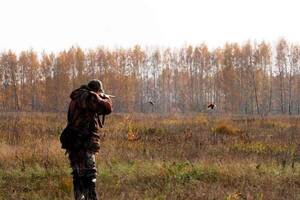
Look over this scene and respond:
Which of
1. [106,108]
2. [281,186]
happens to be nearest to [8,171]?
[106,108]

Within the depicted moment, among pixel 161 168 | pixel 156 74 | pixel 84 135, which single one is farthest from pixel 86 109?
pixel 156 74

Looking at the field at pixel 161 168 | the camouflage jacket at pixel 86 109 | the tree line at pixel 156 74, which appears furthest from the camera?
the tree line at pixel 156 74

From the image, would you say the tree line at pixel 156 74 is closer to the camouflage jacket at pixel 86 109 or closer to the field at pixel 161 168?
the field at pixel 161 168

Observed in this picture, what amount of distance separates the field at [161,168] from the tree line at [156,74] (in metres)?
48.5

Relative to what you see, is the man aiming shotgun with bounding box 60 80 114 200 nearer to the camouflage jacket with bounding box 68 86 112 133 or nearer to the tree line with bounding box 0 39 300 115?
the camouflage jacket with bounding box 68 86 112 133

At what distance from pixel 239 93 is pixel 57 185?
56.9 metres

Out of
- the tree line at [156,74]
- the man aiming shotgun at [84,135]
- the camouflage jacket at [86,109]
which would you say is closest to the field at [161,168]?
the man aiming shotgun at [84,135]

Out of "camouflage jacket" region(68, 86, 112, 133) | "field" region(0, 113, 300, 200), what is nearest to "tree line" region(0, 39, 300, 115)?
"field" region(0, 113, 300, 200)

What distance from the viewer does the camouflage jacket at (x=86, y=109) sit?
20.1ft

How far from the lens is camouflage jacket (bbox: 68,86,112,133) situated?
6117 millimetres

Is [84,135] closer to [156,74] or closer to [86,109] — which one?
[86,109]

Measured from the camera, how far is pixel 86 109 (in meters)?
6.17

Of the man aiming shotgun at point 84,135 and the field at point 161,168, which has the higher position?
the man aiming shotgun at point 84,135

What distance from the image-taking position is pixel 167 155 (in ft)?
35.1
